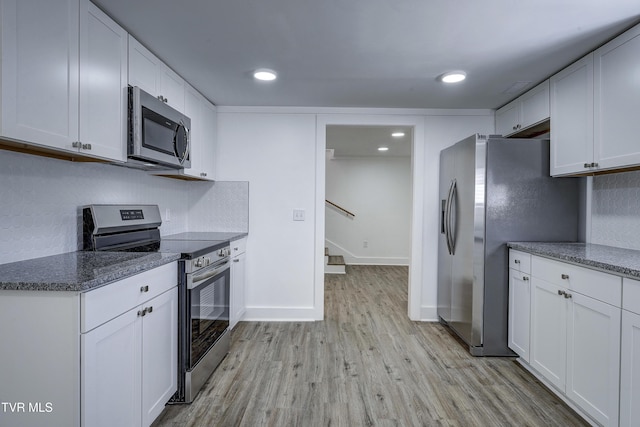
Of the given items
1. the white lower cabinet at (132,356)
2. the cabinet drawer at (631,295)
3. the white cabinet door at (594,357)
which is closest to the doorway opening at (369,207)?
the white cabinet door at (594,357)

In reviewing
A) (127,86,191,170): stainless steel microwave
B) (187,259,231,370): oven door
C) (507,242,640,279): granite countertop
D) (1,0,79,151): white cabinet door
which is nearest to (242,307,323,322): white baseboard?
(187,259,231,370): oven door

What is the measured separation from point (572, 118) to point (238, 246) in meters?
2.86

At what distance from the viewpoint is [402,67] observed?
2.40 m

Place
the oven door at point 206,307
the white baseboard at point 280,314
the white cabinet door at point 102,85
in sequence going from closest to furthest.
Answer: the white cabinet door at point 102,85, the oven door at point 206,307, the white baseboard at point 280,314

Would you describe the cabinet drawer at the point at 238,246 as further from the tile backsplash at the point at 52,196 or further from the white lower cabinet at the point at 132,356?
the white lower cabinet at the point at 132,356

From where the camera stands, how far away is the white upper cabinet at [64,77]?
1242 millimetres

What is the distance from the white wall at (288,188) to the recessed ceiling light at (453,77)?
0.86 m

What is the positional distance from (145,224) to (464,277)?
262 centimetres

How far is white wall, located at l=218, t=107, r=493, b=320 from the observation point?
347cm

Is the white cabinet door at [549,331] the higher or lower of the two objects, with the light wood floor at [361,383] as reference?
higher

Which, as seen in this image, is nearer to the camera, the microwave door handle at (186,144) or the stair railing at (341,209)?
the microwave door handle at (186,144)

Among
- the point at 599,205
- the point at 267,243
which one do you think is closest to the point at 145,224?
the point at 267,243

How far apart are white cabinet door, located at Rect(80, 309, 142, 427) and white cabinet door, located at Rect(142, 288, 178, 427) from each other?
7cm

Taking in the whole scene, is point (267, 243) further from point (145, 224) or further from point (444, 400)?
point (444, 400)
